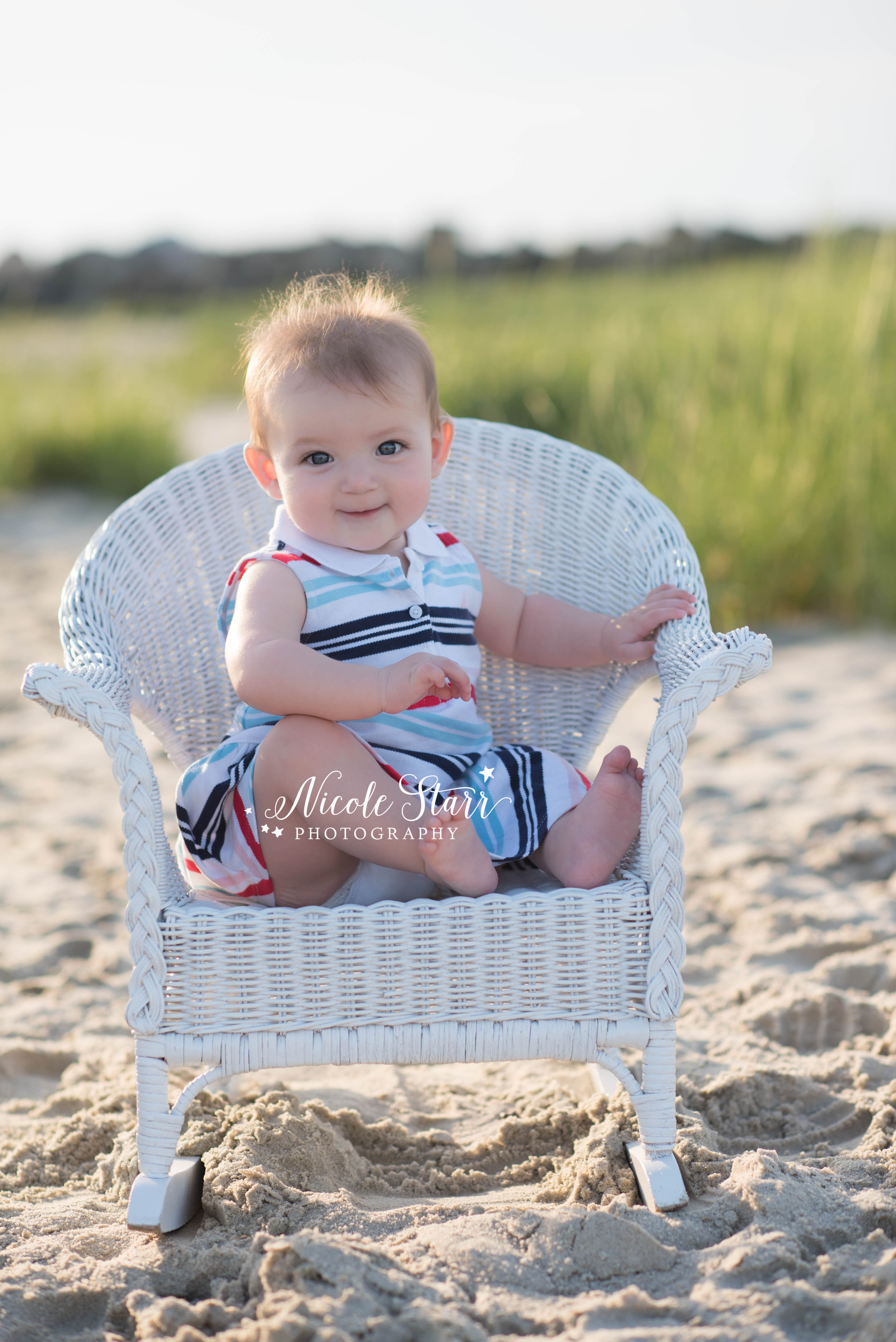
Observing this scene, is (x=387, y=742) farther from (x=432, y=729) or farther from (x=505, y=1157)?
(x=505, y=1157)

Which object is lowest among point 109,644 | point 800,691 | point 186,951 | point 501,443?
point 800,691

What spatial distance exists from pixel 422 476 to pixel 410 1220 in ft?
3.61

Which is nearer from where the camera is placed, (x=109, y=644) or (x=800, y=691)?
(x=109, y=644)

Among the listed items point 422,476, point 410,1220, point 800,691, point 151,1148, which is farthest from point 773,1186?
point 800,691

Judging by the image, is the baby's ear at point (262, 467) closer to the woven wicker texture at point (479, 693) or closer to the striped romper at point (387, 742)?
the striped romper at point (387, 742)

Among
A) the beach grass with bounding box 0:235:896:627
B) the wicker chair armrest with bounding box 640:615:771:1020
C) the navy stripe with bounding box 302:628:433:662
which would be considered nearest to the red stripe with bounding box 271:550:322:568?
the navy stripe with bounding box 302:628:433:662

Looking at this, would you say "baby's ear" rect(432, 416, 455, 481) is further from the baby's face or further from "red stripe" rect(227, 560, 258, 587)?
"red stripe" rect(227, 560, 258, 587)

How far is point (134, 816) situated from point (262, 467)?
0.62 m

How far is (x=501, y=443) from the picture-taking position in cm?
232

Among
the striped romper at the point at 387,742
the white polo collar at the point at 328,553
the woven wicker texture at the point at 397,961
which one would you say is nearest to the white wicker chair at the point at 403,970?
the woven wicker texture at the point at 397,961

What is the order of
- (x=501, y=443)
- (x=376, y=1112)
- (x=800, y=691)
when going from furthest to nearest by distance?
(x=800, y=691) < (x=501, y=443) < (x=376, y=1112)

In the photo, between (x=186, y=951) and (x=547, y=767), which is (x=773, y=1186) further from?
(x=186, y=951)

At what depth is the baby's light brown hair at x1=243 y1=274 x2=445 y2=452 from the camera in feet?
5.74

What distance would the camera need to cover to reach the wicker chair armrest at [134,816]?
1.60 m
